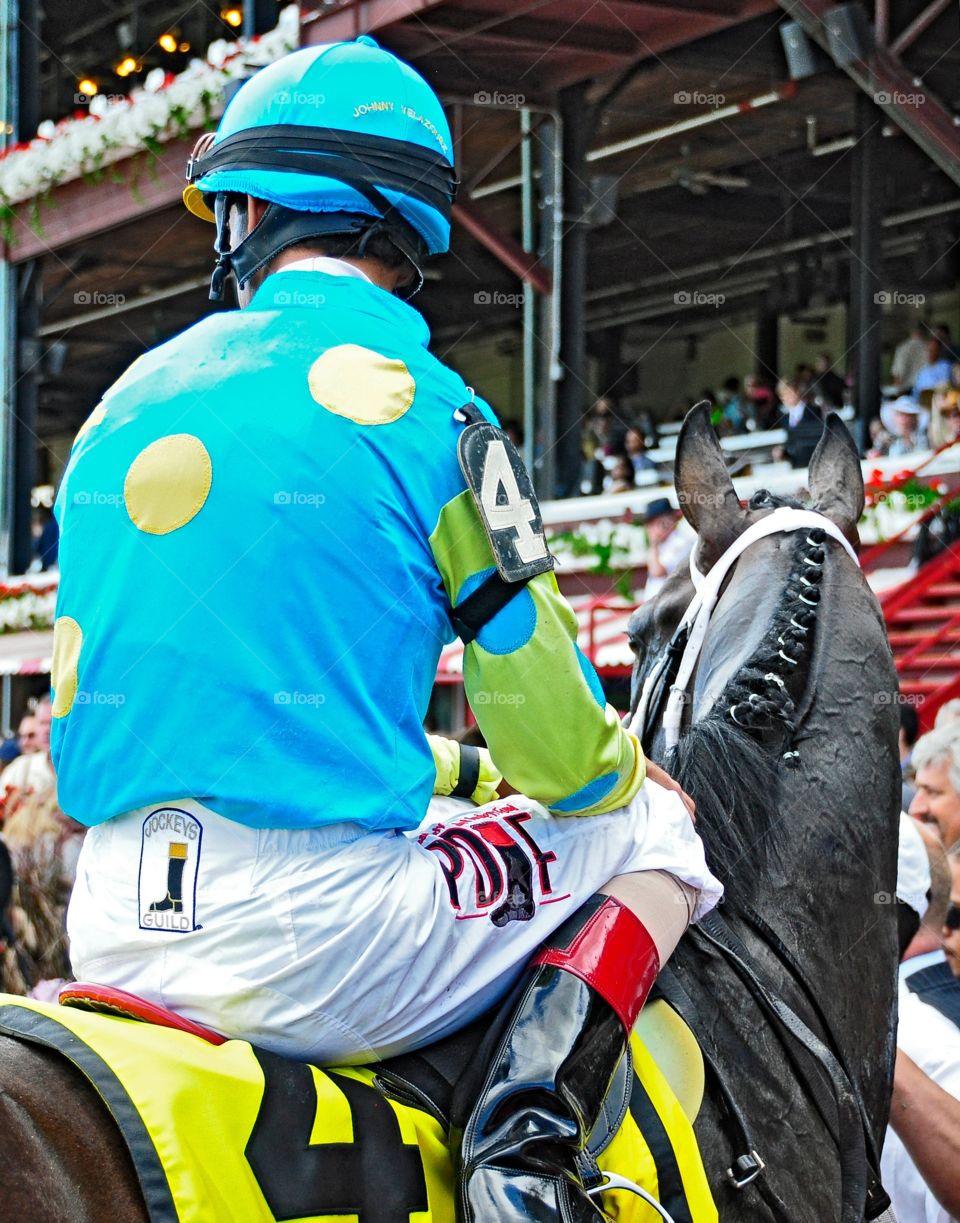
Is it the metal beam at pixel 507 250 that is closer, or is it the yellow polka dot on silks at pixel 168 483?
the yellow polka dot on silks at pixel 168 483

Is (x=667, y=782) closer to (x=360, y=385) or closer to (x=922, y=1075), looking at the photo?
(x=360, y=385)

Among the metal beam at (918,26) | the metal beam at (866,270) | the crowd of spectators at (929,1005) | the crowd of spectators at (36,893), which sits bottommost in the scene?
the crowd of spectators at (36,893)

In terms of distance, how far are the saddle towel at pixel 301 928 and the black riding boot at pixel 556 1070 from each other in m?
0.06

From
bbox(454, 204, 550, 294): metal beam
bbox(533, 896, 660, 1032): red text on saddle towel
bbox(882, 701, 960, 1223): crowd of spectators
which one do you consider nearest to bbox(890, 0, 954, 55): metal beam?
bbox(454, 204, 550, 294): metal beam

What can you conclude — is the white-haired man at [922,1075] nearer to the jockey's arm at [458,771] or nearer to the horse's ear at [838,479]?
the horse's ear at [838,479]

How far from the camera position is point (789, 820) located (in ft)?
7.54

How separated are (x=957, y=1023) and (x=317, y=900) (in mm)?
1738

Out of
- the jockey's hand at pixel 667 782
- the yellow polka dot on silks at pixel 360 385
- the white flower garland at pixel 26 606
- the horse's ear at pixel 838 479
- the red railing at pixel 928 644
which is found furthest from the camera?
the white flower garland at pixel 26 606

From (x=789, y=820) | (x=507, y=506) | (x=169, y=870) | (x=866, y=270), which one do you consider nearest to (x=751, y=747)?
(x=789, y=820)

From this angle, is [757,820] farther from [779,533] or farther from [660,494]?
[660,494]

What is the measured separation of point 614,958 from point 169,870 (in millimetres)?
532

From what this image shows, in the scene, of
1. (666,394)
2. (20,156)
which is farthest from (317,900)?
(666,394)

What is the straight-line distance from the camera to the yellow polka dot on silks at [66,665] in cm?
177

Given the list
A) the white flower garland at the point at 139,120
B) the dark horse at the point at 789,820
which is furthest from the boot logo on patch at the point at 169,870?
the white flower garland at the point at 139,120
